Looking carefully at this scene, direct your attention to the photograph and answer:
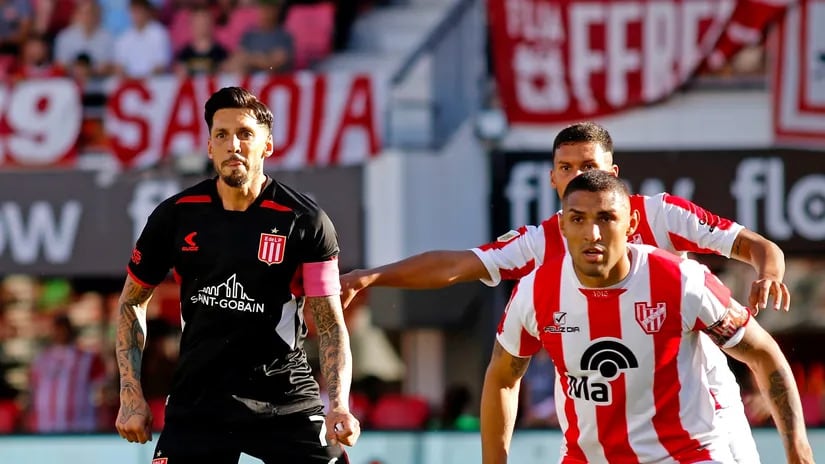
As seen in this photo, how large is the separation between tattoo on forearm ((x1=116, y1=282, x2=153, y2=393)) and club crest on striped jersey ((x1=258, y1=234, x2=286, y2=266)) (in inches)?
19.1

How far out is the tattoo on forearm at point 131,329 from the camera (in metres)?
5.37

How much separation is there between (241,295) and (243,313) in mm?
61

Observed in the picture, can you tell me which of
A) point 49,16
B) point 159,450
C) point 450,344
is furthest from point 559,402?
point 49,16

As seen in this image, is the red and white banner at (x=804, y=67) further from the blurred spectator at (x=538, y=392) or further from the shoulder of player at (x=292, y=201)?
the shoulder of player at (x=292, y=201)

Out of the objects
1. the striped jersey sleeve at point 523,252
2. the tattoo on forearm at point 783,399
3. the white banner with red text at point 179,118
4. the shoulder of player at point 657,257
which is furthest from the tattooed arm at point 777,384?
the white banner with red text at point 179,118

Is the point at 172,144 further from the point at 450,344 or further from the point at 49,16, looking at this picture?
the point at 450,344

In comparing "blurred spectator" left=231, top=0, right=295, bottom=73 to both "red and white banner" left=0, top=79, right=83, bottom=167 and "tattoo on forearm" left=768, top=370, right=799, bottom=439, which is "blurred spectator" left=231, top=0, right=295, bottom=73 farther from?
"tattoo on forearm" left=768, top=370, right=799, bottom=439

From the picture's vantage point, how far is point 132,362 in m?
5.37

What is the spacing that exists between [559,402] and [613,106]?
8048 millimetres

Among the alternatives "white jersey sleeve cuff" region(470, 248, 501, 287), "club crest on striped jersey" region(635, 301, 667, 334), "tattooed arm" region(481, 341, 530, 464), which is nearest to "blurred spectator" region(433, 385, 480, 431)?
"white jersey sleeve cuff" region(470, 248, 501, 287)

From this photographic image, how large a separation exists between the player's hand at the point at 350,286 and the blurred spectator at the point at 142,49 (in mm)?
7944

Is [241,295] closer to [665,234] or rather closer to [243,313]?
[243,313]

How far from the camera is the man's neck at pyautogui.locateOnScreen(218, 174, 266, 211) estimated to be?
17.3 ft

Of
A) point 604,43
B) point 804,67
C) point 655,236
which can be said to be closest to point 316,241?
point 655,236
